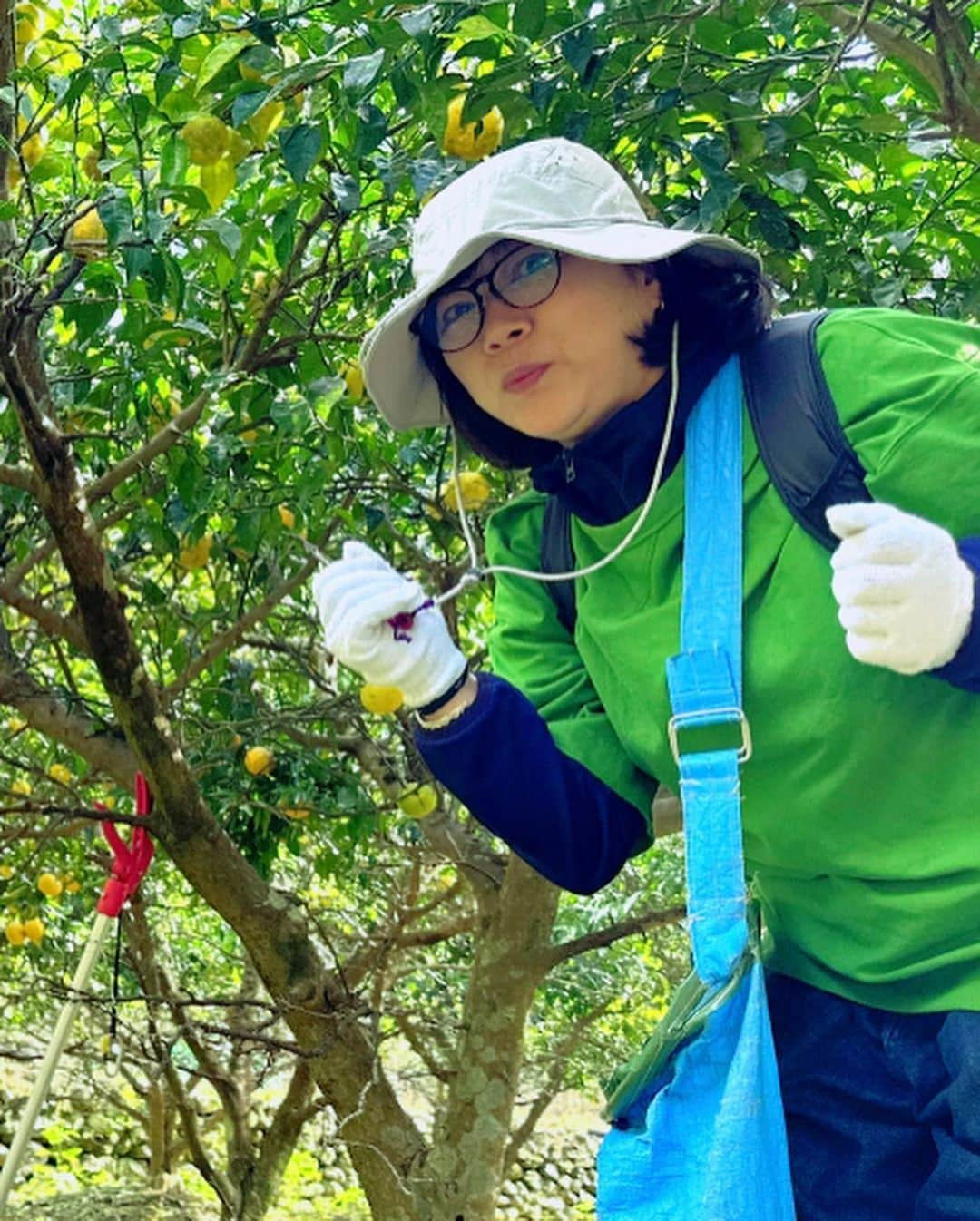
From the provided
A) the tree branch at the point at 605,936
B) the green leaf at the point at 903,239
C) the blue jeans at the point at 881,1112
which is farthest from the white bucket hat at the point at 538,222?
the tree branch at the point at 605,936

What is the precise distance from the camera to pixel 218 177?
1736 mm

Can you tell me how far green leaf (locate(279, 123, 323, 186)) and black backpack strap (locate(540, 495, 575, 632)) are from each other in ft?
1.63

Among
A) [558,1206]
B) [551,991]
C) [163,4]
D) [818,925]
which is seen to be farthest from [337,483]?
[558,1206]

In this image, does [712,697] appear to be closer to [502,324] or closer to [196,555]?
[502,324]

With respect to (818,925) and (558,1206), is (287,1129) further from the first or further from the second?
(558,1206)

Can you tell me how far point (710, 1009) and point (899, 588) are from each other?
35 cm

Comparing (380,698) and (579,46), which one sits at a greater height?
(579,46)

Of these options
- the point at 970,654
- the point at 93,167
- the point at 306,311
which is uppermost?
the point at 306,311

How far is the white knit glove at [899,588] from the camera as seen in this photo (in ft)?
3.06

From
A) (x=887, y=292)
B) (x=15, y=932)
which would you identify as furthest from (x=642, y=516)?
(x=15, y=932)

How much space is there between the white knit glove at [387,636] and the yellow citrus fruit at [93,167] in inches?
44.6

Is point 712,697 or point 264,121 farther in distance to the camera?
point 264,121

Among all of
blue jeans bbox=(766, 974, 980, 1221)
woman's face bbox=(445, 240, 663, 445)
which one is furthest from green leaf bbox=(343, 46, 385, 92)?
blue jeans bbox=(766, 974, 980, 1221)

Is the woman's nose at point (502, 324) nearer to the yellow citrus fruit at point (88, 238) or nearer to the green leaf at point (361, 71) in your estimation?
the green leaf at point (361, 71)
